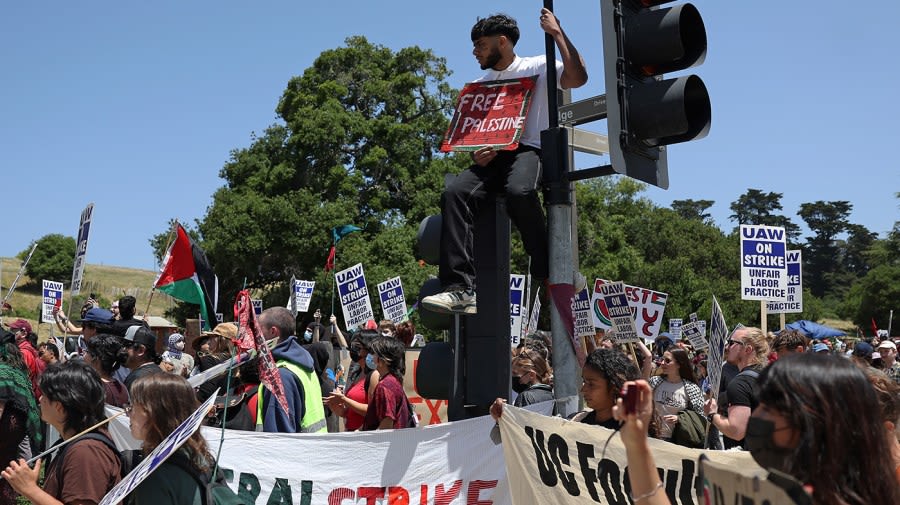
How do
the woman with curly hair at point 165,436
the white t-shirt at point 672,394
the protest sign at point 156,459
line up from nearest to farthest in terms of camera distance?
the protest sign at point 156,459, the woman with curly hair at point 165,436, the white t-shirt at point 672,394

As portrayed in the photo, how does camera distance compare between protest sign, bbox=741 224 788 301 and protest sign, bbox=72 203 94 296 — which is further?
protest sign, bbox=741 224 788 301

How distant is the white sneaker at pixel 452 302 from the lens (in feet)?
16.3

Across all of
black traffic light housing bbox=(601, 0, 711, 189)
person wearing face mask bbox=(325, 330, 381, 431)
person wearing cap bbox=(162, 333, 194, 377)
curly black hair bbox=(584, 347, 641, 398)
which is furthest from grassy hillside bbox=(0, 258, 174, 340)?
black traffic light housing bbox=(601, 0, 711, 189)

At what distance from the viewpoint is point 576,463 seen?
181 inches

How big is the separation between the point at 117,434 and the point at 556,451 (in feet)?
12.2

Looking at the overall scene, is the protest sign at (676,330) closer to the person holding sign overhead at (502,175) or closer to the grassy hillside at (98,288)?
the person holding sign overhead at (502,175)

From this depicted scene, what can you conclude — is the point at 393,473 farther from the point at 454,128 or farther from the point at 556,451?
the point at 454,128

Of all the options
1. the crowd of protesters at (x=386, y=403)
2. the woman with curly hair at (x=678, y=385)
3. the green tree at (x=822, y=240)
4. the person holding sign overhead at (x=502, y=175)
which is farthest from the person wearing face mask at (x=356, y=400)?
the green tree at (x=822, y=240)

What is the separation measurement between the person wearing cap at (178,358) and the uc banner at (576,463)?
280 inches

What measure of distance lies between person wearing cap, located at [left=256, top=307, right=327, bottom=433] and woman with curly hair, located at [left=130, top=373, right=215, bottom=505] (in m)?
2.00

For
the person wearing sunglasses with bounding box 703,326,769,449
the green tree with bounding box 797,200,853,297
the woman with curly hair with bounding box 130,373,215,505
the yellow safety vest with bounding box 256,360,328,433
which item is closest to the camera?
the woman with curly hair with bounding box 130,373,215,505

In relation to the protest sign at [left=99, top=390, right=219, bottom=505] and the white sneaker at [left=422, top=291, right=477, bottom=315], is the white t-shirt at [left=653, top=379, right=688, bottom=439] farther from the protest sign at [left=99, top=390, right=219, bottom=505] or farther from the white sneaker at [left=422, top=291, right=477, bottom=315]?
the protest sign at [left=99, top=390, right=219, bottom=505]

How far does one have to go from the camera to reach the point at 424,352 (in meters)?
5.45

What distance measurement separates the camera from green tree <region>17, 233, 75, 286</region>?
8481 centimetres
